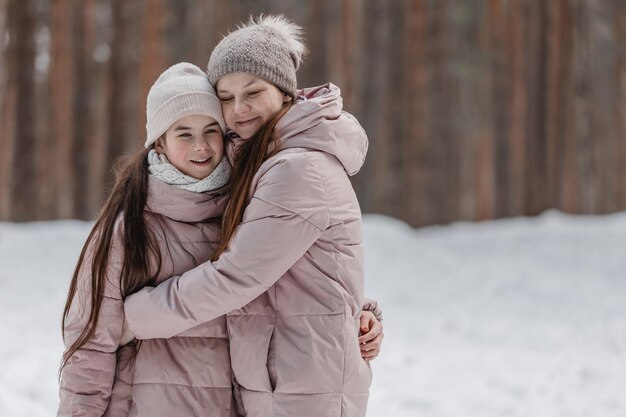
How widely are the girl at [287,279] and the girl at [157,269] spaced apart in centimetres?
8

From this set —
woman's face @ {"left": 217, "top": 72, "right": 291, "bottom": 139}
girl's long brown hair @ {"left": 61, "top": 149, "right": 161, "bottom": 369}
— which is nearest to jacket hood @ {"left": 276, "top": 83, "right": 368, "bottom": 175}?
woman's face @ {"left": 217, "top": 72, "right": 291, "bottom": 139}

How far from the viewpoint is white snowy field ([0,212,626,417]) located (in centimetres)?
563

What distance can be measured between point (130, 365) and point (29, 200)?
16675 millimetres

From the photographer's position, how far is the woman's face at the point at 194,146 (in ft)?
9.20

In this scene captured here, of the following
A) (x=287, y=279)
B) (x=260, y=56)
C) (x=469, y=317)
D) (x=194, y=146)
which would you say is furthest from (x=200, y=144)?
(x=469, y=317)

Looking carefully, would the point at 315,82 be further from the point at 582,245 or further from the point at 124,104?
the point at 582,245

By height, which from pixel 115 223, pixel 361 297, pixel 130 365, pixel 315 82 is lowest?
pixel 130 365

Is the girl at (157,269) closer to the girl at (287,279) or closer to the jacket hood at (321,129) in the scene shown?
the girl at (287,279)

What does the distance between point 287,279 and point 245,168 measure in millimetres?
384

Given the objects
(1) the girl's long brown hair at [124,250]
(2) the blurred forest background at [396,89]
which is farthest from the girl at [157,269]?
(2) the blurred forest background at [396,89]

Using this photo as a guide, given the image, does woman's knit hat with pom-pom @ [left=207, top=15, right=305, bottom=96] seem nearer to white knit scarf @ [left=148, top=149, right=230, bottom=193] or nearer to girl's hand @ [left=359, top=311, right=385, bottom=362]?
white knit scarf @ [left=148, top=149, right=230, bottom=193]

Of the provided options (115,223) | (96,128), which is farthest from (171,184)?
(96,128)

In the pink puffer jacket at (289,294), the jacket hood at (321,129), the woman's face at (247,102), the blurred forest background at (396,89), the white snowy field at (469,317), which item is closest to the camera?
the pink puffer jacket at (289,294)

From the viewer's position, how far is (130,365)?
2.77 meters
